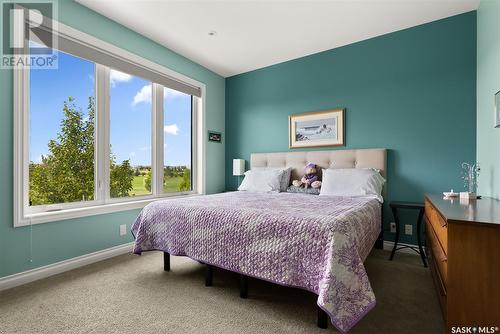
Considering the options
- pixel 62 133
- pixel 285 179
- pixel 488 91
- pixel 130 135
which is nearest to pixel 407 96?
pixel 488 91

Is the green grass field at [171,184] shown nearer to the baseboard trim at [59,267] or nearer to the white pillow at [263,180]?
the baseboard trim at [59,267]

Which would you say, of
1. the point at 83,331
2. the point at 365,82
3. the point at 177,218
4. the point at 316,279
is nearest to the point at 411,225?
the point at 365,82

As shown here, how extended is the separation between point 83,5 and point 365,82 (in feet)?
11.4

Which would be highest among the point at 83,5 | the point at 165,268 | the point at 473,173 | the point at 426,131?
the point at 83,5

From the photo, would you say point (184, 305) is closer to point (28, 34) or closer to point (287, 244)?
point (287, 244)

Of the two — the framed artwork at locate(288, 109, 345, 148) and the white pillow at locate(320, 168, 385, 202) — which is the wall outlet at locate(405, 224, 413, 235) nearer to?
the white pillow at locate(320, 168, 385, 202)

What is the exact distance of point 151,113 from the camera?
346 cm

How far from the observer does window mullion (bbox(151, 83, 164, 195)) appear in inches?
136

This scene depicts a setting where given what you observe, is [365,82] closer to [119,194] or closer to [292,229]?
[292,229]


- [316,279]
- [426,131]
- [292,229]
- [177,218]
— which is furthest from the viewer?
[426,131]

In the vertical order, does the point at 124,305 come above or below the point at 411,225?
below

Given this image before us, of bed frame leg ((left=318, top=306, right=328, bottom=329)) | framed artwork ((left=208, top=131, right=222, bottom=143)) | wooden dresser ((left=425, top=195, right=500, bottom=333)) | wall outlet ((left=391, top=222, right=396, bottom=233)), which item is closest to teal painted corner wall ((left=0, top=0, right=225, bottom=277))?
framed artwork ((left=208, top=131, right=222, bottom=143))

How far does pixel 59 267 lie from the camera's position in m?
2.37

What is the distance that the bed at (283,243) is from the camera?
1.37 metres
